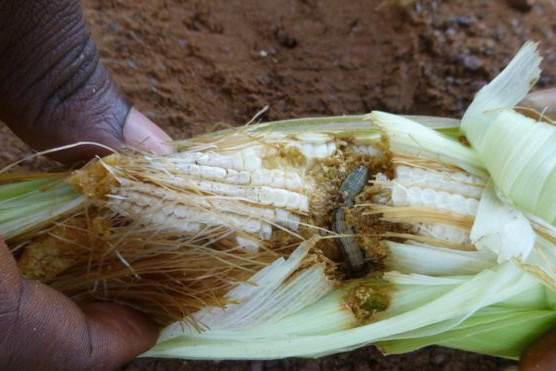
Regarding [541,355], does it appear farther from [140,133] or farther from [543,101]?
[140,133]

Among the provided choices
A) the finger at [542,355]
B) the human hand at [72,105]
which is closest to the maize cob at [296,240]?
the finger at [542,355]

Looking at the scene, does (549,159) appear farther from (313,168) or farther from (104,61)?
(104,61)

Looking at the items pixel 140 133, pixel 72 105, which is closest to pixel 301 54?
pixel 140 133

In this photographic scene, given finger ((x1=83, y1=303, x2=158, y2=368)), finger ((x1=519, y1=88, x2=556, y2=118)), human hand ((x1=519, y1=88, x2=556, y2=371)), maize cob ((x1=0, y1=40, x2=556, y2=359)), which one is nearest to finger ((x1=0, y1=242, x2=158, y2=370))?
finger ((x1=83, y1=303, x2=158, y2=368))

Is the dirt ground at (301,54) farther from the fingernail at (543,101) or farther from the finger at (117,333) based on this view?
the finger at (117,333)

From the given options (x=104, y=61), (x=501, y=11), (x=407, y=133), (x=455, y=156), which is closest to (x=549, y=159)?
(x=455, y=156)

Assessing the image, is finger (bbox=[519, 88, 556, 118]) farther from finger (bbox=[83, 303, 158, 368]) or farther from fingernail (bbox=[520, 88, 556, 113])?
finger (bbox=[83, 303, 158, 368])
